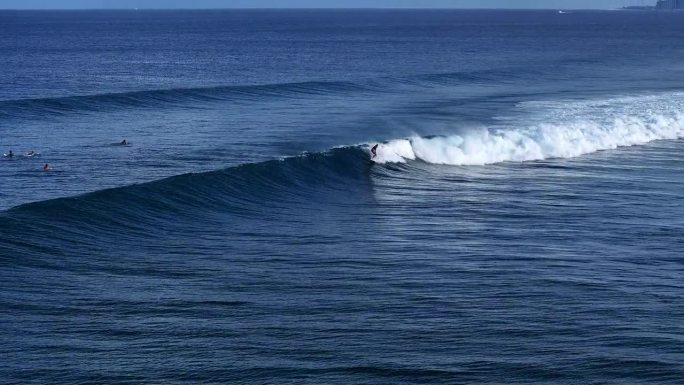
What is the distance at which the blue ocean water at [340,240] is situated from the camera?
20.1 meters

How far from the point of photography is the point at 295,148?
154ft

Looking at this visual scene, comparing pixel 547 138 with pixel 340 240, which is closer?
pixel 340 240

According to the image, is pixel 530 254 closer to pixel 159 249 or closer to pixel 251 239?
pixel 251 239

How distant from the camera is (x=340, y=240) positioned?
29.6m

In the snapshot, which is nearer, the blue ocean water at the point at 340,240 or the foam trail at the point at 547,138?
the blue ocean water at the point at 340,240

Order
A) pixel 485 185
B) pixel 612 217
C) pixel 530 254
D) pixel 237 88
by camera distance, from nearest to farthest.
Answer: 1. pixel 530 254
2. pixel 612 217
3. pixel 485 185
4. pixel 237 88

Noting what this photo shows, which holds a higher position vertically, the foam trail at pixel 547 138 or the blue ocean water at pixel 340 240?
the foam trail at pixel 547 138

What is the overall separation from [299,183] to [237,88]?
35215 millimetres

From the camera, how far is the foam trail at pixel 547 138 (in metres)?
45.6

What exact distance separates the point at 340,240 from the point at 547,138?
821 inches

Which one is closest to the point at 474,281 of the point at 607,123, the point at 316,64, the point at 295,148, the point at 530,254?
the point at 530,254

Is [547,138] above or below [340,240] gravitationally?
above

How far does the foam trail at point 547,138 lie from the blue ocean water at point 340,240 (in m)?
0.17

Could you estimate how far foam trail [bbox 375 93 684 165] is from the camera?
45.6m
